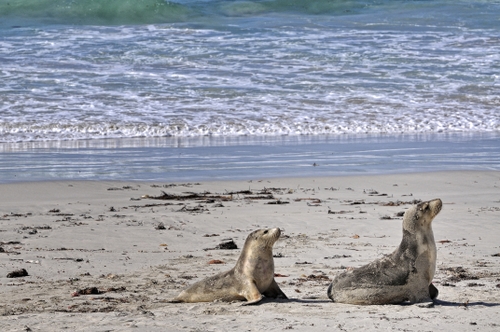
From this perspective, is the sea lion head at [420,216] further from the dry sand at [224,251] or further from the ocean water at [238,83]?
the ocean water at [238,83]

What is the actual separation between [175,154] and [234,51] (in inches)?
421

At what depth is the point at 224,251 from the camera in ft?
22.0

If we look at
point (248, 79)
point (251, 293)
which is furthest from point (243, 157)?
point (248, 79)

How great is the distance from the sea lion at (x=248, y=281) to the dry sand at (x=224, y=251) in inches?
4.9

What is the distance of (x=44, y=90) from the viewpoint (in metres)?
18.2

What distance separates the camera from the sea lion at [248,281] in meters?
5.10

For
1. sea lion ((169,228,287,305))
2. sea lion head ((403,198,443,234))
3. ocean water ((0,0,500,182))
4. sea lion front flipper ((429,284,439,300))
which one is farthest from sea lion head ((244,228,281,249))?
ocean water ((0,0,500,182))

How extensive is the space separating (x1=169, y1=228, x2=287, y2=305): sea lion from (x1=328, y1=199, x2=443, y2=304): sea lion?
395 millimetres

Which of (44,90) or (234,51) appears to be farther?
(234,51)

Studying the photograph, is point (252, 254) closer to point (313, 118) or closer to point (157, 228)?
point (157, 228)

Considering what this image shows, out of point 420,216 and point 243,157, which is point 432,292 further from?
point 243,157

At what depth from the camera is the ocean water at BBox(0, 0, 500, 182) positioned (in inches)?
509

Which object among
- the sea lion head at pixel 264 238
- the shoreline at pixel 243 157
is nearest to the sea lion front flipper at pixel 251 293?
the sea lion head at pixel 264 238

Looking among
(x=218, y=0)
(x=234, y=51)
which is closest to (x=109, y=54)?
(x=234, y=51)
